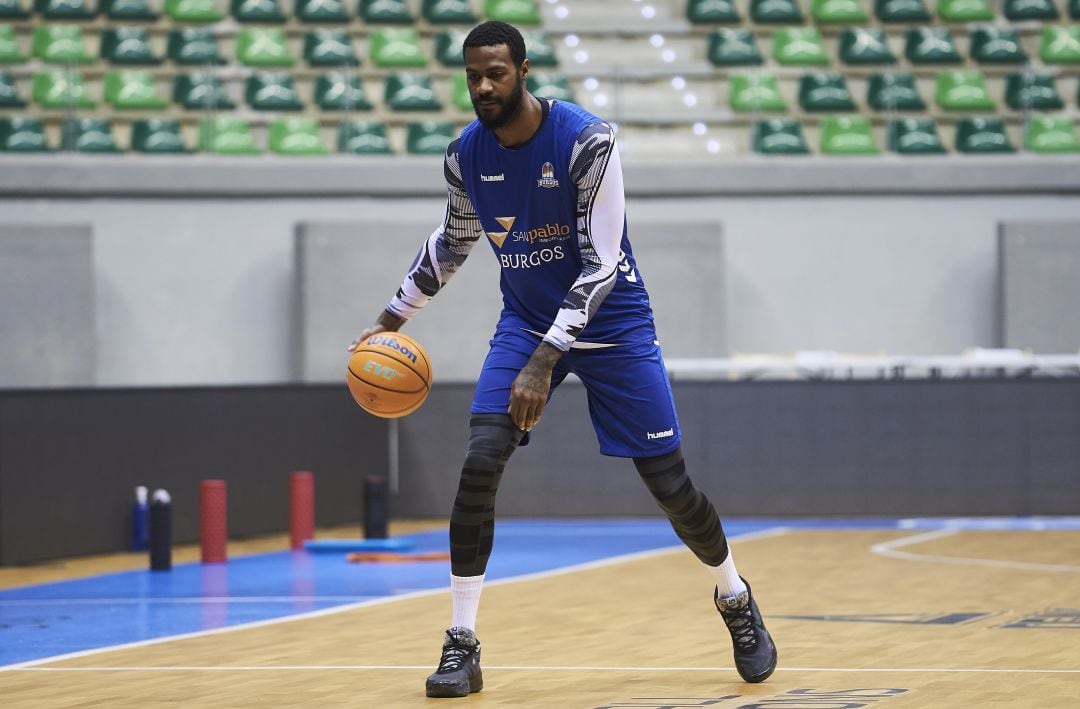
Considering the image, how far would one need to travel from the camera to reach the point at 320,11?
20297 mm

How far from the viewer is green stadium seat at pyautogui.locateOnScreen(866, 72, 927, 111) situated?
64.2 ft

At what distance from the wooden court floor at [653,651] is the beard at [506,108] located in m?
1.86

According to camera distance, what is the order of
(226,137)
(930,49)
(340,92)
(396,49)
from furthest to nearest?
(930,49), (396,49), (340,92), (226,137)

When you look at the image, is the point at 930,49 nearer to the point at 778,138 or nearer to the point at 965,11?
the point at 965,11

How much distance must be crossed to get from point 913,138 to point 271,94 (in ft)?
23.3

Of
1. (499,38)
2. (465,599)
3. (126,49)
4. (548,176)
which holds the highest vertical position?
(126,49)

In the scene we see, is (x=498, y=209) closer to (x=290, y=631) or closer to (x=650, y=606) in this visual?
(x=290, y=631)

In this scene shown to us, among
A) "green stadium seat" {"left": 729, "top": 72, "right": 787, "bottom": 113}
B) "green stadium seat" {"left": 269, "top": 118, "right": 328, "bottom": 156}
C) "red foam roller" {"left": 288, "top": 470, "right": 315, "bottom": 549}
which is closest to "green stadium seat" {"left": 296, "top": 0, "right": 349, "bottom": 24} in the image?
"green stadium seat" {"left": 269, "top": 118, "right": 328, "bottom": 156}

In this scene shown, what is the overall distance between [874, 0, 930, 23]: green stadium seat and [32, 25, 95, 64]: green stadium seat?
366 inches

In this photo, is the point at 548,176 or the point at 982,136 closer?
the point at 548,176

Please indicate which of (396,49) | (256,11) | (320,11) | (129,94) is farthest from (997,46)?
(129,94)

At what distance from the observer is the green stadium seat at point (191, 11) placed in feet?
66.3

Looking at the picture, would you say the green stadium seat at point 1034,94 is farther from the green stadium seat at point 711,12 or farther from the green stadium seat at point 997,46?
the green stadium seat at point 711,12

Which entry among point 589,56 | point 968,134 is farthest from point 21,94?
point 968,134
